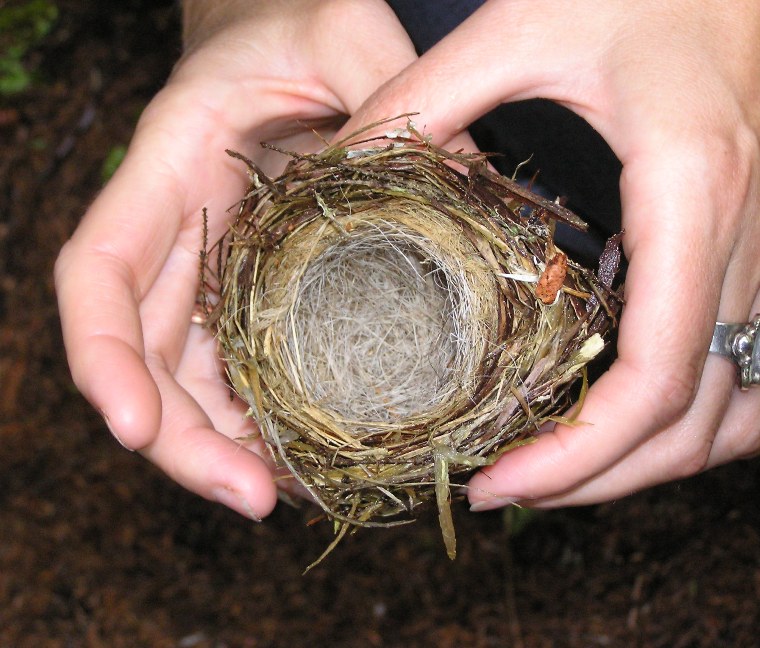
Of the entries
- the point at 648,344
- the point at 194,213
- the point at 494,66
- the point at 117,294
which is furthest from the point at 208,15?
the point at 648,344

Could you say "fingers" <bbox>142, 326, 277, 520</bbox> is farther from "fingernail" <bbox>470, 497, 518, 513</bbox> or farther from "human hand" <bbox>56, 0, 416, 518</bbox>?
"fingernail" <bbox>470, 497, 518, 513</bbox>

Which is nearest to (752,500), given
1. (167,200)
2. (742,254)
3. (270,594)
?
(742,254)

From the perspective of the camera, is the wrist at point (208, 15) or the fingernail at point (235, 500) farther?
the wrist at point (208, 15)

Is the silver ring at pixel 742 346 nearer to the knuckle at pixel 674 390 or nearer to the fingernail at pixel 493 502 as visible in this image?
the knuckle at pixel 674 390

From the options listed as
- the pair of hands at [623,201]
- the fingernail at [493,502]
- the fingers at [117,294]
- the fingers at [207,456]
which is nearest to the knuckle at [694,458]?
the pair of hands at [623,201]

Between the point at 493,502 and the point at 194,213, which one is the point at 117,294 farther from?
the point at 493,502

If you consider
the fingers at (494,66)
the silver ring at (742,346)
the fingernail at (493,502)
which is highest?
the fingers at (494,66)

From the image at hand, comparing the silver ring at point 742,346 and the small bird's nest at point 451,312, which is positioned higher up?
the small bird's nest at point 451,312

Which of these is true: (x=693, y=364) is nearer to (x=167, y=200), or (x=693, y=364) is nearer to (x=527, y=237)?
(x=527, y=237)
